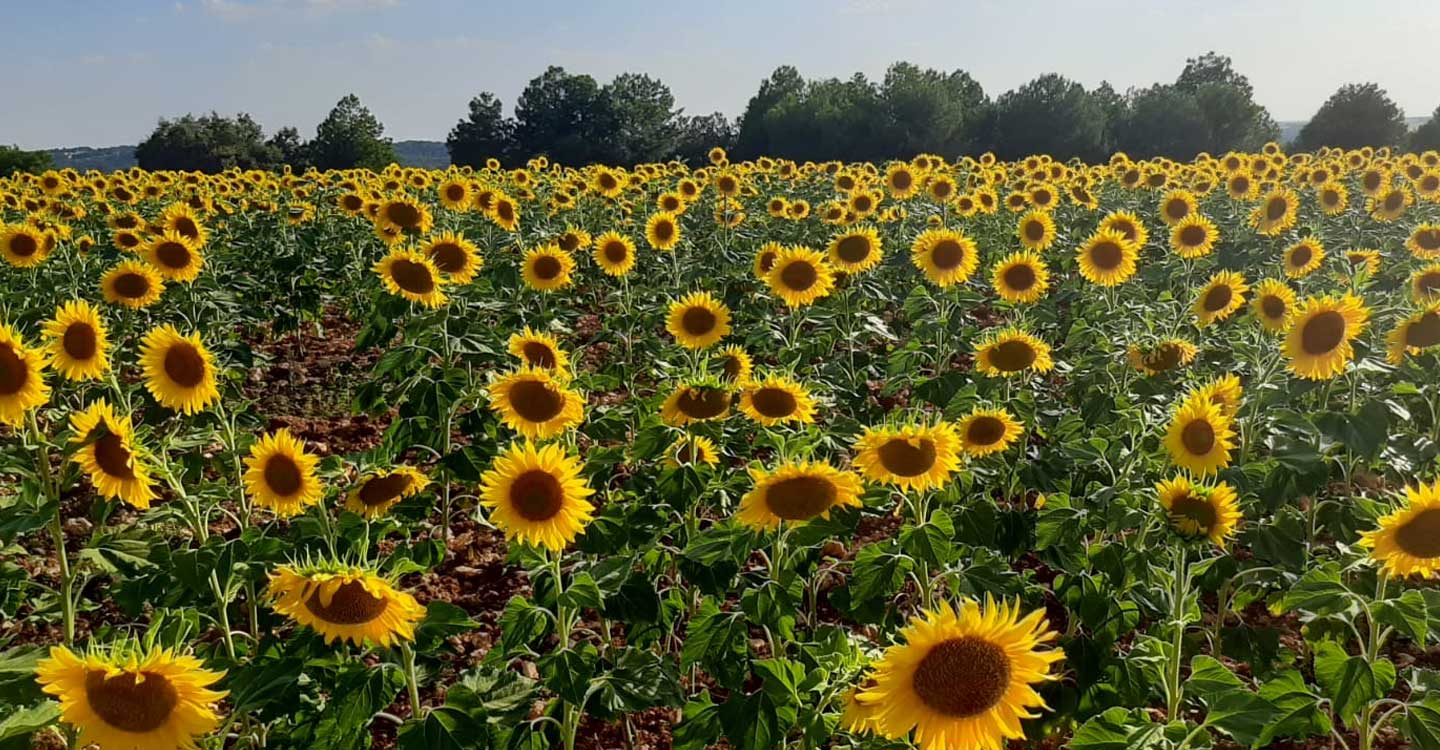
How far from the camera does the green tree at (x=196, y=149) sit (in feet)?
147

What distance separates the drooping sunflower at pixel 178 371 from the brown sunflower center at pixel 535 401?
4.26ft

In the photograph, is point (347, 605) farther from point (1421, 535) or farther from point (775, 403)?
point (1421, 535)

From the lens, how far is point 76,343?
147 inches

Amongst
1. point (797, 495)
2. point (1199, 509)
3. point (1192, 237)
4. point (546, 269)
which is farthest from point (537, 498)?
point (1192, 237)

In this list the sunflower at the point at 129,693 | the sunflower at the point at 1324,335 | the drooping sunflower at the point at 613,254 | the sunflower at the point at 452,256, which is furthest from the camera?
the drooping sunflower at the point at 613,254

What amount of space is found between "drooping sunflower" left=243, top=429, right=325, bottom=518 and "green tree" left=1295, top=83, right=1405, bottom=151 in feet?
183

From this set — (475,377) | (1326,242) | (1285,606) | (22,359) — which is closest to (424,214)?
(475,377)

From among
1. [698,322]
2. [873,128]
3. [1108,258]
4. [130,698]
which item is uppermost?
[873,128]

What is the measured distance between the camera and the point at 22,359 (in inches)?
124

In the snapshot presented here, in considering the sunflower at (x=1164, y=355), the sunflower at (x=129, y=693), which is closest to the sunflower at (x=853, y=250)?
the sunflower at (x=1164, y=355)

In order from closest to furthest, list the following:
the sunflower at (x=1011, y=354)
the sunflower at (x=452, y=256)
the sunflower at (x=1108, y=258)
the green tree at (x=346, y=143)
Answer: the sunflower at (x=1011, y=354)
the sunflower at (x=452, y=256)
the sunflower at (x=1108, y=258)
the green tree at (x=346, y=143)

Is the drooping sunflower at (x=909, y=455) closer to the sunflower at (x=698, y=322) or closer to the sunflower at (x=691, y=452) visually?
the sunflower at (x=691, y=452)

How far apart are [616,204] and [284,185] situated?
5748 mm

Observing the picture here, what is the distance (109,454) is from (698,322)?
266 cm
